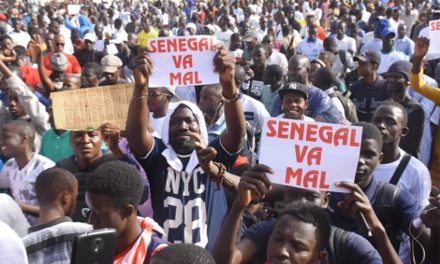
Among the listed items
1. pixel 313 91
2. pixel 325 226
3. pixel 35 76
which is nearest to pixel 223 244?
pixel 325 226

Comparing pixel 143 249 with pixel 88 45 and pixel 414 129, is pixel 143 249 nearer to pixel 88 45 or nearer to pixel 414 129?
pixel 414 129

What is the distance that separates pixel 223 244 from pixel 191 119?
111 centimetres

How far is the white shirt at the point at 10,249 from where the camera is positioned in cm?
226

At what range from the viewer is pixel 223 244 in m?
3.01

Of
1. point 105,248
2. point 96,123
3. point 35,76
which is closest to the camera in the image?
point 105,248

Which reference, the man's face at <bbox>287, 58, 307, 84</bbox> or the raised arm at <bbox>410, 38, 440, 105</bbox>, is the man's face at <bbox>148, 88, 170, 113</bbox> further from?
the raised arm at <bbox>410, 38, 440, 105</bbox>

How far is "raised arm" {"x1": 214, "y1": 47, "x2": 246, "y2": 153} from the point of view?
3768 mm

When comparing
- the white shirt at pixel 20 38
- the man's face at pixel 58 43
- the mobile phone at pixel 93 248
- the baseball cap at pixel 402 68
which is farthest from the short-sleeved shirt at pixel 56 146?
the white shirt at pixel 20 38

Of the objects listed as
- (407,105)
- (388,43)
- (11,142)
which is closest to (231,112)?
(11,142)

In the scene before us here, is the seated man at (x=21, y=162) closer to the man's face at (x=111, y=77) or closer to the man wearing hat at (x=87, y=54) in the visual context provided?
the man's face at (x=111, y=77)

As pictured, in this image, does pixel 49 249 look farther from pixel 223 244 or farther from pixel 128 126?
pixel 128 126

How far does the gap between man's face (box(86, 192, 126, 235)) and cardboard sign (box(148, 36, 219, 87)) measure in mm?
1267

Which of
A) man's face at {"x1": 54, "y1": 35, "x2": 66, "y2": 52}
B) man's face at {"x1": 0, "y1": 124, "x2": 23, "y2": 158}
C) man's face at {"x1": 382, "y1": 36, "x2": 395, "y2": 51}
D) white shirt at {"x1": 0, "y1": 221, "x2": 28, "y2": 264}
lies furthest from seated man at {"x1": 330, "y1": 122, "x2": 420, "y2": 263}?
man's face at {"x1": 54, "y1": 35, "x2": 66, "y2": 52}

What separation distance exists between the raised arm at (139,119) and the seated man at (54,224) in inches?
16.1
